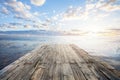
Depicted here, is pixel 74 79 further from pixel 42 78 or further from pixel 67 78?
pixel 42 78

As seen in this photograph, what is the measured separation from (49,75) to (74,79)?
74cm

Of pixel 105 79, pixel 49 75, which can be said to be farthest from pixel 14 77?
pixel 105 79

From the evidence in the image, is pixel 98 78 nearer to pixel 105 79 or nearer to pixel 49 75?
pixel 105 79

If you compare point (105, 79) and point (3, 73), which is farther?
point (3, 73)

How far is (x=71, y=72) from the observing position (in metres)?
4.10

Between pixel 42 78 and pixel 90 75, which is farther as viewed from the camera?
pixel 90 75

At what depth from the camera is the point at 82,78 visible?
11.7 ft

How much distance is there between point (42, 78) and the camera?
354 centimetres

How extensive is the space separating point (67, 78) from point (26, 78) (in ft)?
3.69

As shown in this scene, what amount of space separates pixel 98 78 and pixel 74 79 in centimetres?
68

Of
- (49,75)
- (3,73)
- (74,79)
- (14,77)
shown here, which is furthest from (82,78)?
(3,73)

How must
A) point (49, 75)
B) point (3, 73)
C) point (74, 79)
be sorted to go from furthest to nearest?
1. point (3, 73)
2. point (49, 75)
3. point (74, 79)

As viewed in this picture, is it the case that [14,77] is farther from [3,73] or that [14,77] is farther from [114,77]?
[114,77]

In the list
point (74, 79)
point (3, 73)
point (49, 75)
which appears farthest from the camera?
point (3, 73)
